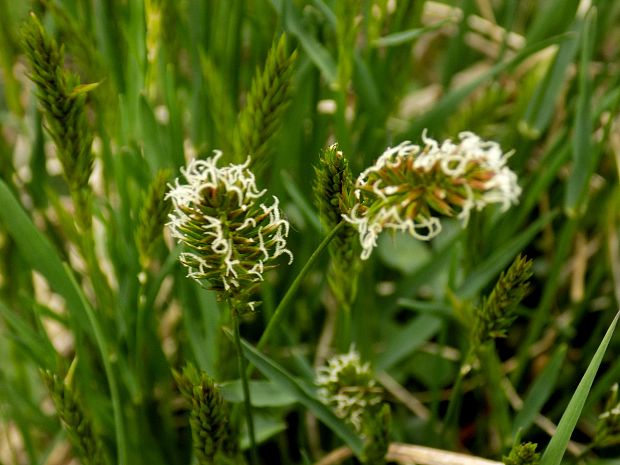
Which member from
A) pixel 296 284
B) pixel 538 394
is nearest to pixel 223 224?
pixel 296 284

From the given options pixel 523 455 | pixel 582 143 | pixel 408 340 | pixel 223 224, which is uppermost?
pixel 223 224

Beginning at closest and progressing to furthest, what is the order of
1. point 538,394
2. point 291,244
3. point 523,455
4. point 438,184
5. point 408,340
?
point 438,184
point 523,455
point 538,394
point 408,340
point 291,244

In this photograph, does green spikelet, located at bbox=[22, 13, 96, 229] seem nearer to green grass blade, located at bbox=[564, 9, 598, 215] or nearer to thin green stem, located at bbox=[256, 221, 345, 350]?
thin green stem, located at bbox=[256, 221, 345, 350]

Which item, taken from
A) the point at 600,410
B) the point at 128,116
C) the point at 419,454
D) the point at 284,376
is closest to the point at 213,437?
the point at 284,376

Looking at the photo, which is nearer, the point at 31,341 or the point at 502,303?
the point at 502,303

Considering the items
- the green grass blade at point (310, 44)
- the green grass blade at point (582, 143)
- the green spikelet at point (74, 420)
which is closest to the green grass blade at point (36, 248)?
the green spikelet at point (74, 420)

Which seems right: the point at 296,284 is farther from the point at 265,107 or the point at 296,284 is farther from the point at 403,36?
the point at 403,36

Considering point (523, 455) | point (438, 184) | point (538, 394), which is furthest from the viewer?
point (538, 394)
